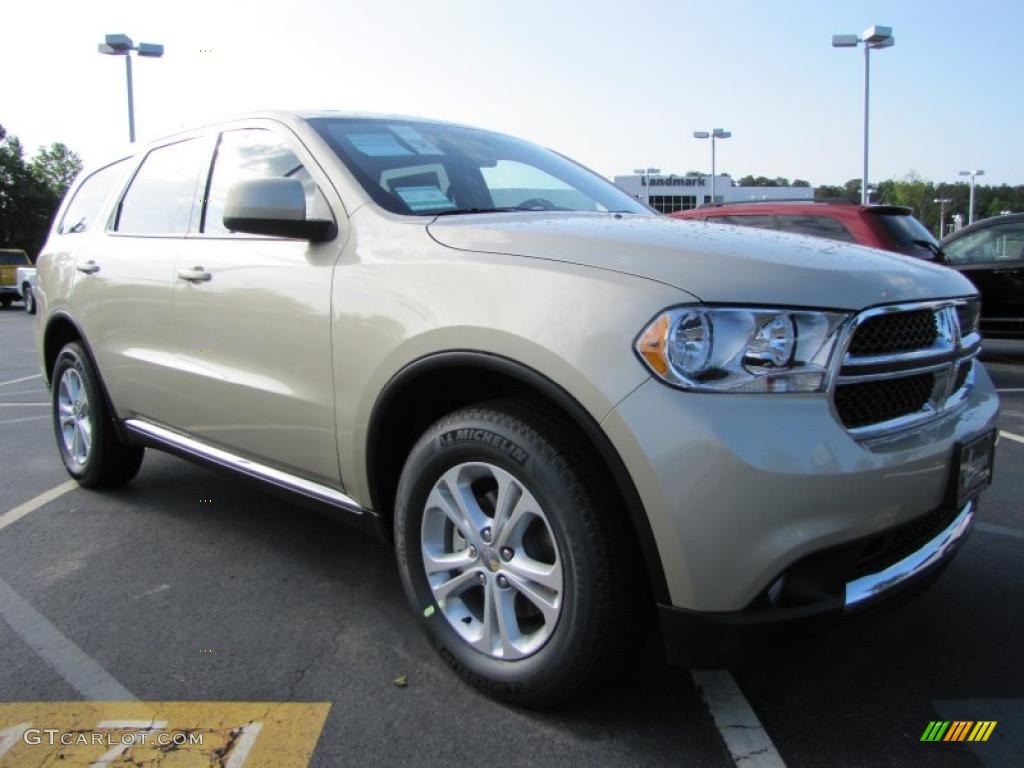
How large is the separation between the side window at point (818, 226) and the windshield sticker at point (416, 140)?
5.05m

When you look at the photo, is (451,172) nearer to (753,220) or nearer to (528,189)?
(528,189)

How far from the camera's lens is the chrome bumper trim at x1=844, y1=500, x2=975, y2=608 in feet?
6.48

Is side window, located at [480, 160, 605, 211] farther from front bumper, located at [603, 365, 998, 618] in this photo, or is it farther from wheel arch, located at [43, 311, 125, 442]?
wheel arch, located at [43, 311, 125, 442]

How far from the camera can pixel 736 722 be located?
226 centimetres

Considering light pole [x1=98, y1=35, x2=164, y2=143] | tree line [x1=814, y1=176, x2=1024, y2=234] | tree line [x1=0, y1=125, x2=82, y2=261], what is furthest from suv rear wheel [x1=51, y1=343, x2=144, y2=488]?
tree line [x1=814, y1=176, x2=1024, y2=234]

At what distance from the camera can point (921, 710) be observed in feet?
7.50

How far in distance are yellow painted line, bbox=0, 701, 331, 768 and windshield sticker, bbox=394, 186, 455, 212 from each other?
159 centimetres

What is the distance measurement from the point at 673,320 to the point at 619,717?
112 cm

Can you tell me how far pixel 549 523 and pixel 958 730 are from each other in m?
1.22

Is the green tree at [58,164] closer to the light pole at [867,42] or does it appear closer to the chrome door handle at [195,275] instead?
the light pole at [867,42]

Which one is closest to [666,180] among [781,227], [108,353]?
[781,227]

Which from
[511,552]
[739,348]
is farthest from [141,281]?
[739,348]

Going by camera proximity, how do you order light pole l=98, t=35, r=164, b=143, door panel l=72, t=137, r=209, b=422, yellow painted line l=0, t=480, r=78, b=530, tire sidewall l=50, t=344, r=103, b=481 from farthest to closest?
1. light pole l=98, t=35, r=164, b=143
2. tire sidewall l=50, t=344, r=103, b=481
3. yellow painted line l=0, t=480, r=78, b=530
4. door panel l=72, t=137, r=209, b=422

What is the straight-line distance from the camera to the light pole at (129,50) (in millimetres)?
18062
